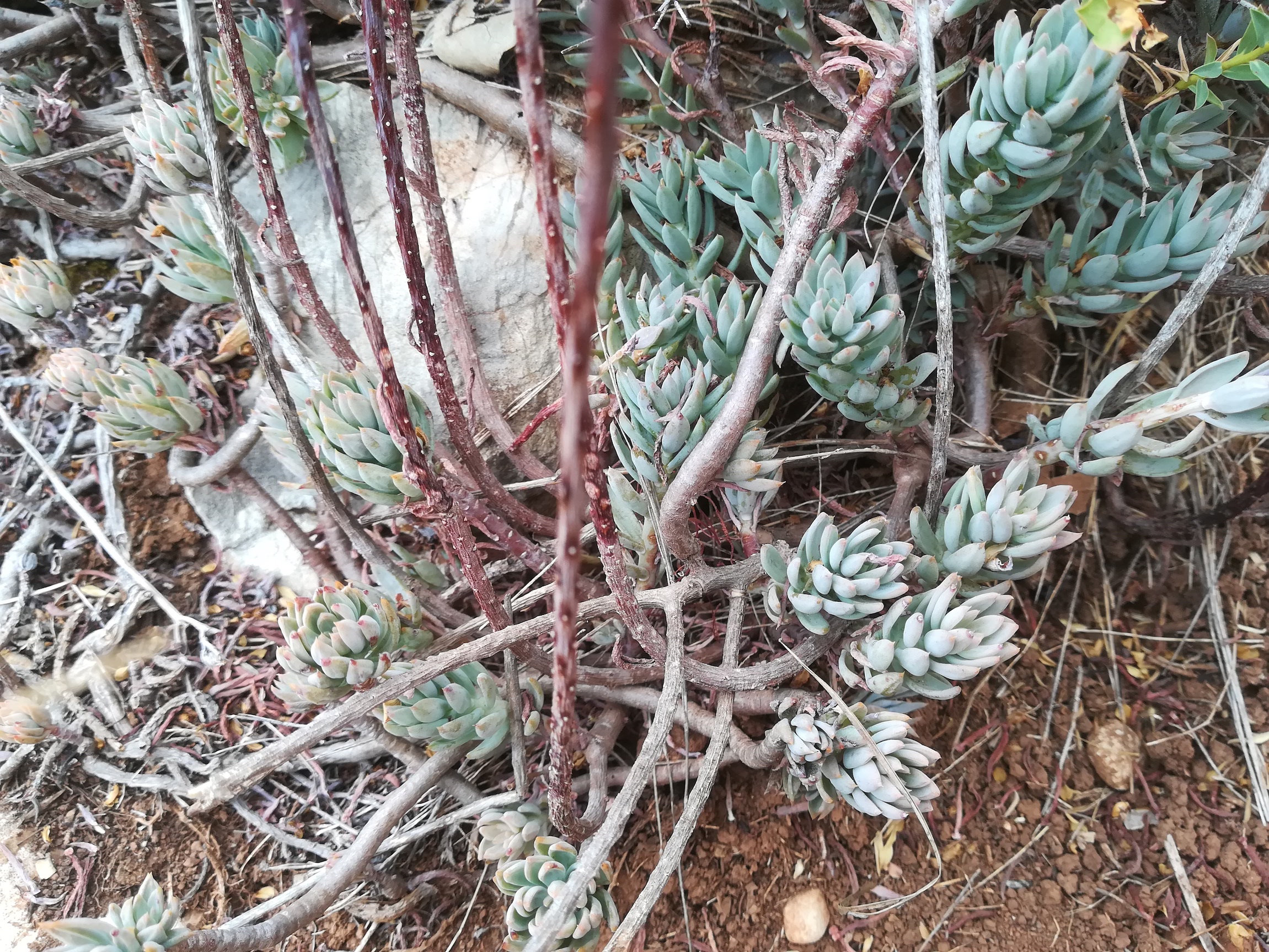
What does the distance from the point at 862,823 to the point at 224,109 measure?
1.57 m

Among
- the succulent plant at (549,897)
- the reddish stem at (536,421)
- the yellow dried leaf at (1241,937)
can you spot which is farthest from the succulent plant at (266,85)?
the yellow dried leaf at (1241,937)

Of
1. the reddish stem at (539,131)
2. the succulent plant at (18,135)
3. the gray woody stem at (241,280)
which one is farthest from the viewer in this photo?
the succulent plant at (18,135)

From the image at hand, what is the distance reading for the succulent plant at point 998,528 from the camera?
0.95 metres

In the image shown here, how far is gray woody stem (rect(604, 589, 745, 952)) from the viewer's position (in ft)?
2.85

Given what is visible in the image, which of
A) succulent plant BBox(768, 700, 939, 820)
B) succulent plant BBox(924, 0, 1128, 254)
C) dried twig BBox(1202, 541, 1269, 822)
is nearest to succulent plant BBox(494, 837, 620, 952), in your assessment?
succulent plant BBox(768, 700, 939, 820)

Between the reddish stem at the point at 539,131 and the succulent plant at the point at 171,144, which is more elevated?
the reddish stem at the point at 539,131

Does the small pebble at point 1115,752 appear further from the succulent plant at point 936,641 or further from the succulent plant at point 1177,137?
the succulent plant at point 1177,137

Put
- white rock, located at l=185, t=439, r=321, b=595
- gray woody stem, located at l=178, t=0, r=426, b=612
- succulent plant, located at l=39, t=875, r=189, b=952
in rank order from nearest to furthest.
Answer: succulent plant, located at l=39, t=875, r=189, b=952 < gray woody stem, located at l=178, t=0, r=426, b=612 < white rock, located at l=185, t=439, r=321, b=595

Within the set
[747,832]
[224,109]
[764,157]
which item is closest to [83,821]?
[747,832]

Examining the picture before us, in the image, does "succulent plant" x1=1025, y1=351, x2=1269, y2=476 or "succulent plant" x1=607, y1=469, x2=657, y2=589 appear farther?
"succulent plant" x1=607, y1=469, x2=657, y2=589

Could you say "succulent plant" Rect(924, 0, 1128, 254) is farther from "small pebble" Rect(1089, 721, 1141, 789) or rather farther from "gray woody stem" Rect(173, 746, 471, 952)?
"gray woody stem" Rect(173, 746, 471, 952)

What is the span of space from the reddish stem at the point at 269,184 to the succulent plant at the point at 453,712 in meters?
0.49

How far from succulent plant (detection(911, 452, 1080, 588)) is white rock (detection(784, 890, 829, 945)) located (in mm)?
542

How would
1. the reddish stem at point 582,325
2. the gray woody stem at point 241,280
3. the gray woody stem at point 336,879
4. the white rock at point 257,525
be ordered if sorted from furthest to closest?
the white rock at point 257,525 → the gray woody stem at point 241,280 → the gray woody stem at point 336,879 → the reddish stem at point 582,325
